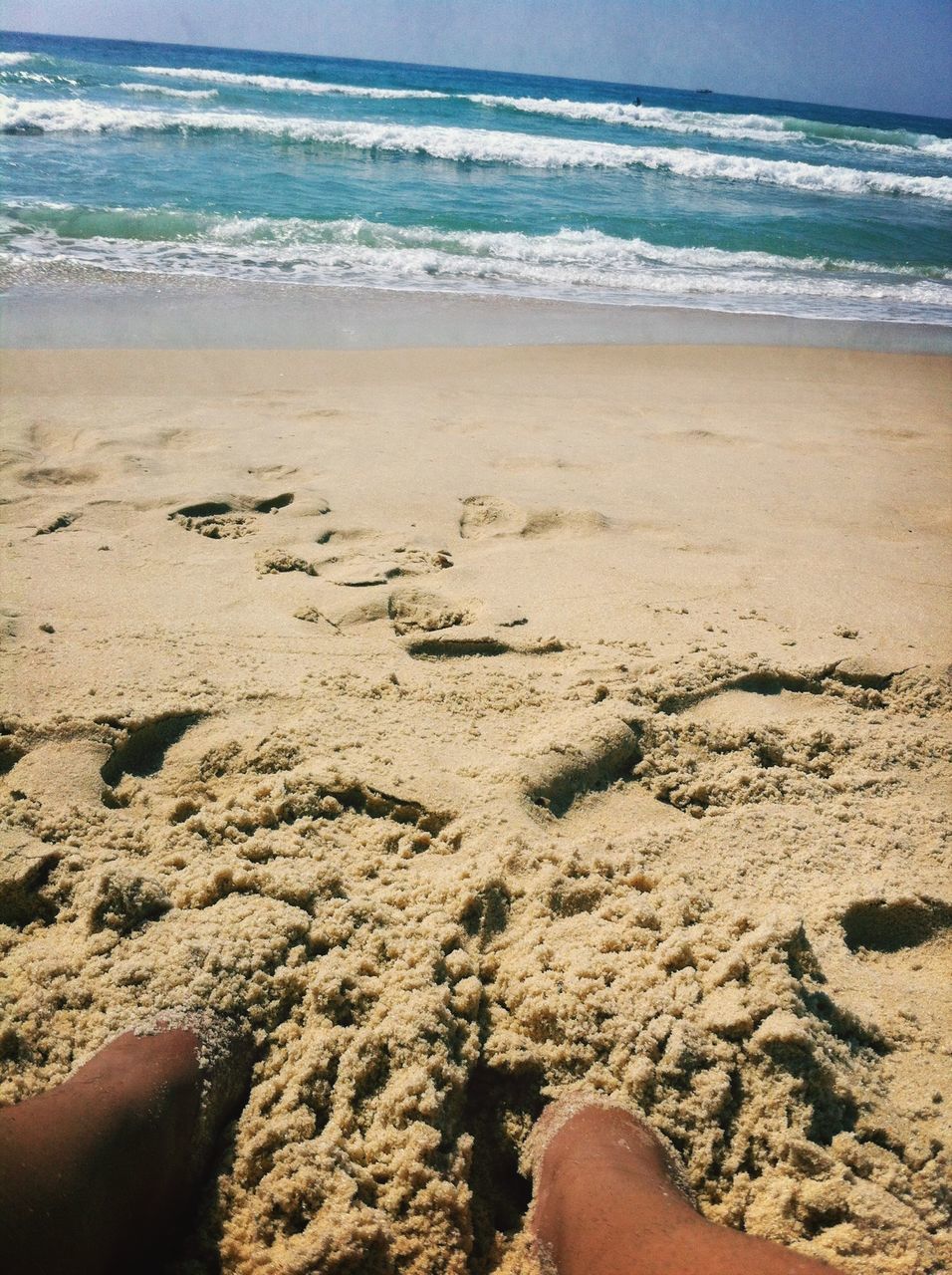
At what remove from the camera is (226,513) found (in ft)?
10.3

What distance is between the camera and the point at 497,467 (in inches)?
149

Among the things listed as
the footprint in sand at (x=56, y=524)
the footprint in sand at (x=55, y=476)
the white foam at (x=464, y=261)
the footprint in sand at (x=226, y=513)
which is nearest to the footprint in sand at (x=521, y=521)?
the footprint in sand at (x=226, y=513)

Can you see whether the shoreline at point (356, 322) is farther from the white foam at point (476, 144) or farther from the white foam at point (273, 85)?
the white foam at point (273, 85)

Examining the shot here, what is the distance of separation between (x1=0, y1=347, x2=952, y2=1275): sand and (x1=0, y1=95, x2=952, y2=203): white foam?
15.7 meters

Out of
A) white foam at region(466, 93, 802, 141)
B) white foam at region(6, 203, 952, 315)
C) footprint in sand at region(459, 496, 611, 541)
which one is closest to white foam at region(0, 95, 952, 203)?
white foam at region(6, 203, 952, 315)

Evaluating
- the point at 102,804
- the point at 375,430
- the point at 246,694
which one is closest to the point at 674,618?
the point at 246,694

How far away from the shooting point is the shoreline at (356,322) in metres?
5.81

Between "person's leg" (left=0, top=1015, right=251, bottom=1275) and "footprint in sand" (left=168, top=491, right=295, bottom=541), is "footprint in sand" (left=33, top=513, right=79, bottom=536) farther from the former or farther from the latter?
"person's leg" (left=0, top=1015, right=251, bottom=1275)

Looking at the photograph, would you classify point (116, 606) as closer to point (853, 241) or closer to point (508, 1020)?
point (508, 1020)

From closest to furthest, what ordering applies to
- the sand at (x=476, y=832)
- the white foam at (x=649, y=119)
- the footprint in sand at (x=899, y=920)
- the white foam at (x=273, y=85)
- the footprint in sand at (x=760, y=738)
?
the sand at (x=476, y=832) < the footprint in sand at (x=899, y=920) < the footprint in sand at (x=760, y=738) < the white foam at (x=649, y=119) < the white foam at (x=273, y=85)

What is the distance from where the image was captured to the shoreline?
5.81 meters

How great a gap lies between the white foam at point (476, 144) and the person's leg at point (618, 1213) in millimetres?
17739

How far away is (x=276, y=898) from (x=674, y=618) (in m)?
1.56

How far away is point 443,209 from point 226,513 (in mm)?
9676
